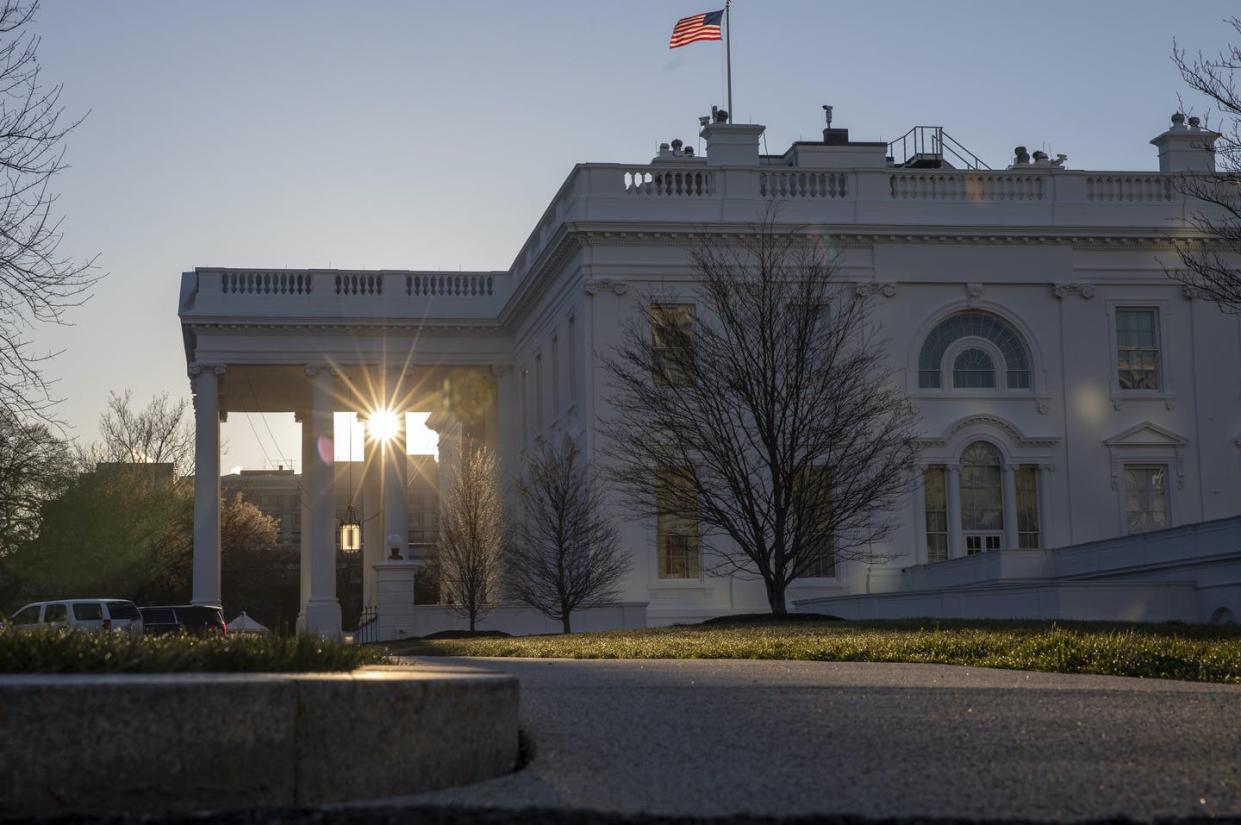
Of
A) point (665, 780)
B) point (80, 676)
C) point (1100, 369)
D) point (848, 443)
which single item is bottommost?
point (665, 780)

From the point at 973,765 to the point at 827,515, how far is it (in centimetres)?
2234

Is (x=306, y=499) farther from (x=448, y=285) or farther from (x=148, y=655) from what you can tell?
(x=148, y=655)

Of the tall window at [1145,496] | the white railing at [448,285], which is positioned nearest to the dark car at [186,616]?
the white railing at [448,285]

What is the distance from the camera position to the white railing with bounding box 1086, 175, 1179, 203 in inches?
1818

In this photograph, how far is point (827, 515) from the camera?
30.8 metres

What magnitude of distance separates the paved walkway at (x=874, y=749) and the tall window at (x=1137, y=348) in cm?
3519

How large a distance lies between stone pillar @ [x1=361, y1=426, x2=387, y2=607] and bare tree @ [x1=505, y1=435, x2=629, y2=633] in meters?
18.1

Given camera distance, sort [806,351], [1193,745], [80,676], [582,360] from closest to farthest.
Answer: [80,676], [1193,745], [806,351], [582,360]

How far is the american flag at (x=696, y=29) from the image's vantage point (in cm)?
4309

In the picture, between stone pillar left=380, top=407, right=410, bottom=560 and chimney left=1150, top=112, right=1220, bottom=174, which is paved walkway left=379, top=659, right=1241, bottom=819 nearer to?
chimney left=1150, top=112, right=1220, bottom=174

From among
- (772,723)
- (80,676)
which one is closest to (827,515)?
(772,723)

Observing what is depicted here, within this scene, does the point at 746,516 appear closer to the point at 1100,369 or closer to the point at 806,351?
the point at 806,351

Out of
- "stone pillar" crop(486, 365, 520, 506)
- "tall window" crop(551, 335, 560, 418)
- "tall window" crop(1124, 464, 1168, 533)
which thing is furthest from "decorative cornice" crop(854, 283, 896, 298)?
"stone pillar" crop(486, 365, 520, 506)

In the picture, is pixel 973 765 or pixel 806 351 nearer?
pixel 973 765
